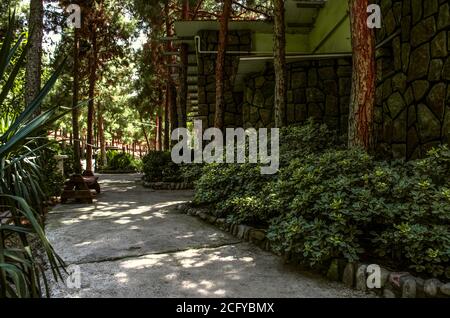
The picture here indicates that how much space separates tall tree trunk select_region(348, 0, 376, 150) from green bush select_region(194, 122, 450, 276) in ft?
1.88

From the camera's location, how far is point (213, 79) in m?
12.6

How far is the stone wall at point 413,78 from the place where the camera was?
17.3 ft

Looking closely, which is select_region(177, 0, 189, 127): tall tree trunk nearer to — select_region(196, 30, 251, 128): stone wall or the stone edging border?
select_region(196, 30, 251, 128): stone wall

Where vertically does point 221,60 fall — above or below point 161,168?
above

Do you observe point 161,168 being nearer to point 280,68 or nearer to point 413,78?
point 280,68

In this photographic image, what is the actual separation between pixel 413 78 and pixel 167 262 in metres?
4.75

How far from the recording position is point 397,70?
6.53 meters

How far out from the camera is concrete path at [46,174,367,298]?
10.9 feet

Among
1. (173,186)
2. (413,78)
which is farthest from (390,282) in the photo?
(173,186)

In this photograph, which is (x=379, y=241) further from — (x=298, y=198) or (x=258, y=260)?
(x=258, y=260)

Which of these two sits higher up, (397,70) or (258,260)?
(397,70)
